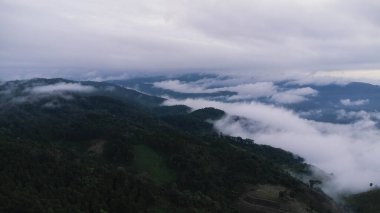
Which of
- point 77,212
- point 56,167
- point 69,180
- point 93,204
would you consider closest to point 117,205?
point 93,204

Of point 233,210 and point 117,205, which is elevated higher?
point 117,205

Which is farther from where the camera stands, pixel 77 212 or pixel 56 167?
pixel 56 167

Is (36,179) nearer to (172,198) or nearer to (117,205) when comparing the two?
(117,205)

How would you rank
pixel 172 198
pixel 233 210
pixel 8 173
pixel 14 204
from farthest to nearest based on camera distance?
pixel 233 210 → pixel 172 198 → pixel 8 173 → pixel 14 204

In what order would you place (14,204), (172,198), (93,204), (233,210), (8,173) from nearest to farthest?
(14,204) < (93,204) < (8,173) < (172,198) < (233,210)

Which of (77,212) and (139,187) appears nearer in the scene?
(77,212)

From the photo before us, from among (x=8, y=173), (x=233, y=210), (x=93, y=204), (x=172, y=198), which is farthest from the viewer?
(x=233, y=210)

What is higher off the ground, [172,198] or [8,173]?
[8,173]

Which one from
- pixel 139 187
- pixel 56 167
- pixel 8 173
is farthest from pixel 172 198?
pixel 8 173

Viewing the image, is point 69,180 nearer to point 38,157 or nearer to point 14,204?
point 38,157
